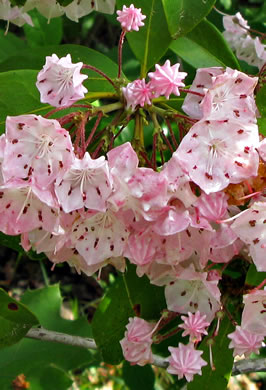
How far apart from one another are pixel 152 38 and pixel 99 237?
1.50 feet

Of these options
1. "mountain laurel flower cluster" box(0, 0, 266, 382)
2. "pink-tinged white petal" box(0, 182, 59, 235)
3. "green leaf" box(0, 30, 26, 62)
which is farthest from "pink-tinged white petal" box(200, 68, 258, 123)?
"green leaf" box(0, 30, 26, 62)

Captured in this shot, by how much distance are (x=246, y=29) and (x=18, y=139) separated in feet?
2.73

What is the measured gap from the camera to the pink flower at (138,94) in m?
1.03

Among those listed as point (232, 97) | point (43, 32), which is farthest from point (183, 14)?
point (43, 32)

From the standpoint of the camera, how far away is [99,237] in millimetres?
1061

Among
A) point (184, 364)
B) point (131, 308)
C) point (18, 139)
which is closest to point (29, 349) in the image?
A: point (131, 308)

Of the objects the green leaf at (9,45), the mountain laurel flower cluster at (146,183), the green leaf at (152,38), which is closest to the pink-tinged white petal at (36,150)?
the mountain laurel flower cluster at (146,183)

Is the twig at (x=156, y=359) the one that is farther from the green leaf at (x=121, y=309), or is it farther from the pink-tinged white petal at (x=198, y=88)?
the pink-tinged white petal at (x=198, y=88)

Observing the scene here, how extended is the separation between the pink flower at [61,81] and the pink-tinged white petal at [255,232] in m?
0.30

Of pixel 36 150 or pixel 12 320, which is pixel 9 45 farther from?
pixel 36 150

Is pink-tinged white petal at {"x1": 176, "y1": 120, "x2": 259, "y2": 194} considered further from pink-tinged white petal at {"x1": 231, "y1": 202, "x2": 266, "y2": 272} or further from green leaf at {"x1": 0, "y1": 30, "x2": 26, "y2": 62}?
green leaf at {"x1": 0, "y1": 30, "x2": 26, "y2": 62}

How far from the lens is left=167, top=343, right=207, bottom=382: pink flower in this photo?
3.81 ft

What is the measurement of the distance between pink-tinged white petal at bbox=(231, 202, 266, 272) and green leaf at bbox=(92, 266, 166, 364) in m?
0.34

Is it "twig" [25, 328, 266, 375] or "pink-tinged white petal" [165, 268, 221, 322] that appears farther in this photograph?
"twig" [25, 328, 266, 375]
